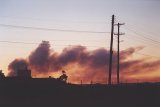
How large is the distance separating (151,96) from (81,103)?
38.1 feet

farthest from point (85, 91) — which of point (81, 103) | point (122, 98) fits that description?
point (122, 98)

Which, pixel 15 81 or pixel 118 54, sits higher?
pixel 118 54

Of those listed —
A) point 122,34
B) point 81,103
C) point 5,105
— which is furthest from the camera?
point 122,34

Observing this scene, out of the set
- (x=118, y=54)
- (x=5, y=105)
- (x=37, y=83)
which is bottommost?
(x=5, y=105)

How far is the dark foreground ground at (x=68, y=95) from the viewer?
43.8 m

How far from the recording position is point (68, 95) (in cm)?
4572

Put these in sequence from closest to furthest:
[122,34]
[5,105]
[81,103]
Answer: [5,105], [81,103], [122,34]

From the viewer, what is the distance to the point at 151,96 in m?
49.1

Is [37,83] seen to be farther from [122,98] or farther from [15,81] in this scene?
[122,98]

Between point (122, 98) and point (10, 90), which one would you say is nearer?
point (10, 90)

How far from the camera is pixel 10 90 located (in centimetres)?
4453

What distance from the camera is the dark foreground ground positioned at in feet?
144

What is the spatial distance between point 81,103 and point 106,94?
4.61m

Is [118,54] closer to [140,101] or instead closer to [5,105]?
[140,101]
